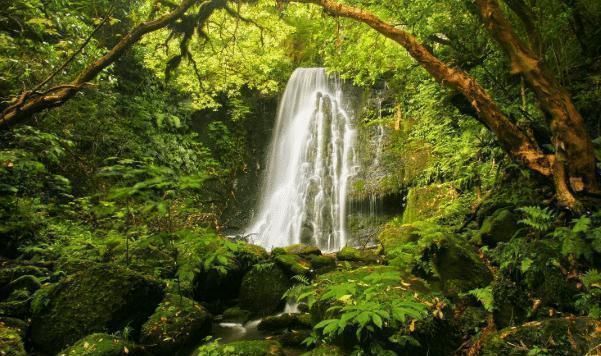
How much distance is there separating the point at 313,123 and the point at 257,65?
336 centimetres

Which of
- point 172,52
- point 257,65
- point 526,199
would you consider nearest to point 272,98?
point 257,65

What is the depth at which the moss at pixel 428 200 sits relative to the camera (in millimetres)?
8518

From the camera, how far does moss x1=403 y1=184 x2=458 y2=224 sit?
8518mm

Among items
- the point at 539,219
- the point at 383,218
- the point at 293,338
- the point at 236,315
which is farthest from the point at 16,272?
the point at 383,218

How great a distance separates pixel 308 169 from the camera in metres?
14.5

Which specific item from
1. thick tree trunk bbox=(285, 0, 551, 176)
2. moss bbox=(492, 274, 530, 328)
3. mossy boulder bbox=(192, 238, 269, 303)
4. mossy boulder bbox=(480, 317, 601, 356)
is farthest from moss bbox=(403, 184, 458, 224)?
mossy boulder bbox=(480, 317, 601, 356)

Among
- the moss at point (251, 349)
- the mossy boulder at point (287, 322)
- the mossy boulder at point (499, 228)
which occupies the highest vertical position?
the mossy boulder at point (499, 228)

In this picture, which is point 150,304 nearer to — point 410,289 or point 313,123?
point 410,289

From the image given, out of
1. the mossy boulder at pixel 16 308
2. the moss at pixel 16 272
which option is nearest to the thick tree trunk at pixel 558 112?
the mossy boulder at pixel 16 308

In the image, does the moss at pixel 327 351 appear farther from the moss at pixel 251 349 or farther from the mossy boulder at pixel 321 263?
the mossy boulder at pixel 321 263

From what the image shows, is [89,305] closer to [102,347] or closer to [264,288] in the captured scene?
[102,347]

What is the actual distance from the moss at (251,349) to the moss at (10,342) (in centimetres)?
223

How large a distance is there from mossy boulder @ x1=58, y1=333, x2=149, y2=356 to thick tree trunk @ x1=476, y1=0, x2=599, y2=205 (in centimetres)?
520

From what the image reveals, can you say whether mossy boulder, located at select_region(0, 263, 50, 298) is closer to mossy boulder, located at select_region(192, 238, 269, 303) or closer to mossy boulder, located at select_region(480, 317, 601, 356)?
mossy boulder, located at select_region(192, 238, 269, 303)
